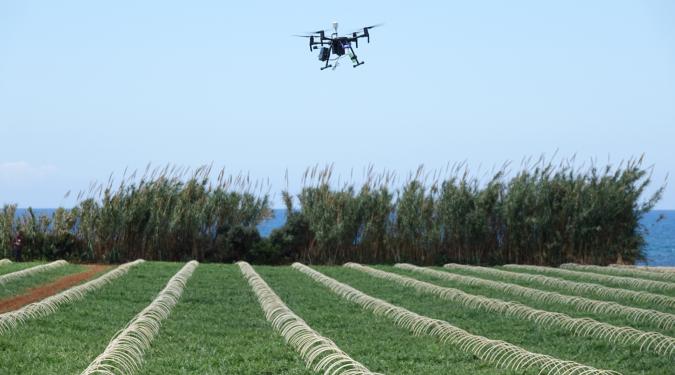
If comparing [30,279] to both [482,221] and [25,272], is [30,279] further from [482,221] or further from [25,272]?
[482,221]

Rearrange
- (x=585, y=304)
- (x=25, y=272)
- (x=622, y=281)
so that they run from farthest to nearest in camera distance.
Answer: (x=25, y=272) → (x=622, y=281) → (x=585, y=304)

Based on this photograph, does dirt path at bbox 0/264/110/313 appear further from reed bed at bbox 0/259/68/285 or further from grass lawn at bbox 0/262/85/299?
reed bed at bbox 0/259/68/285

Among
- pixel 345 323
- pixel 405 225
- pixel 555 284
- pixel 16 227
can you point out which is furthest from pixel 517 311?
pixel 16 227

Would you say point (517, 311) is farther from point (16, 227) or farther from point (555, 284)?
point (16, 227)

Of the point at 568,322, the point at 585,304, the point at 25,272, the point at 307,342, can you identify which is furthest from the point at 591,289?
the point at 25,272

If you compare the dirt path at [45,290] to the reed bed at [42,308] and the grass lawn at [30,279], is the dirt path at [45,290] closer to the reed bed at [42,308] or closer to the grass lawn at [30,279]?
the grass lawn at [30,279]

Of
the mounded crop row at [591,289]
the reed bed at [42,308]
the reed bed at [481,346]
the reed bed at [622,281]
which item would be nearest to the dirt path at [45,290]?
the reed bed at [42,308]

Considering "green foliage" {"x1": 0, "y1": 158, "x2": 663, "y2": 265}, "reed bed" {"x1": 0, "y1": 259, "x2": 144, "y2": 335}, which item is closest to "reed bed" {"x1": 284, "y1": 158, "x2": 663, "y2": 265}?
"green foliage" {"x1": 0, "y1": 158, "x2": 663, "y2": 265}
